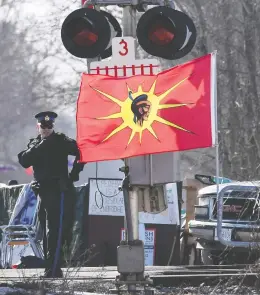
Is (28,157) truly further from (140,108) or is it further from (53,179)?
(140,108)

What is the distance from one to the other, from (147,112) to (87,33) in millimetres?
1118

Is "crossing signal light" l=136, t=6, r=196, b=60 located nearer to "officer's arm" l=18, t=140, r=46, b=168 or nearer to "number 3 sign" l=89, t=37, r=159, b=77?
"number 3 sign" l=89, t=37, r=159, b=77

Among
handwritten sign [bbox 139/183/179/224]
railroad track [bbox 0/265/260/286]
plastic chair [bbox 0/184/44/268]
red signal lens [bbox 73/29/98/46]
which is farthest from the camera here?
handwritten sign [bbox 139/183/179/224]

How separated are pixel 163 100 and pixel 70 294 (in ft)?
6.43

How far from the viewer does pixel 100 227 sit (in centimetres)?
1698

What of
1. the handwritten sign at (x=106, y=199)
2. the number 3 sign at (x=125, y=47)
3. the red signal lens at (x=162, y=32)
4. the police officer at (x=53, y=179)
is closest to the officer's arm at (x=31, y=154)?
the police officer at (x=53, y=179)

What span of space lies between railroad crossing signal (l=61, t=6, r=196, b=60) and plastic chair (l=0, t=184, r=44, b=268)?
225 inches

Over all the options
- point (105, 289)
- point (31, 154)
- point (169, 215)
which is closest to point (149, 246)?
point (169, 215)

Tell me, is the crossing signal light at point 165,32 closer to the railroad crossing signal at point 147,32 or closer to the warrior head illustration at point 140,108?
the railroad crossing signal at point 147,32

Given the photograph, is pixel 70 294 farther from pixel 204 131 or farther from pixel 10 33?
pixel 10 33

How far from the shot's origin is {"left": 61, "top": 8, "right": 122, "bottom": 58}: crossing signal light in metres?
10.7

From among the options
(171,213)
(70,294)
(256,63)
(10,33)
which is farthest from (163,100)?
(10,33)

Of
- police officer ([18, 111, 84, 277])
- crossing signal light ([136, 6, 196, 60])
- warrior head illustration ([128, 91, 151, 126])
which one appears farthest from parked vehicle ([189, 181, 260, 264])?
warrior head illustration ([128, 91, 151, 126])

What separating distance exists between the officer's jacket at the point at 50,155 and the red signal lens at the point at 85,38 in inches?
68.6
